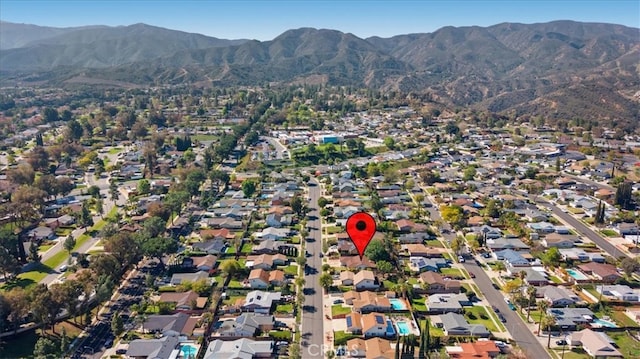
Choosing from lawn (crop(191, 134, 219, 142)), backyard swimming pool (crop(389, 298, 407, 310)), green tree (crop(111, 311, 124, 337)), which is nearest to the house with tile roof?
backyard swimming pool (crop(389, 298, 407, 310))

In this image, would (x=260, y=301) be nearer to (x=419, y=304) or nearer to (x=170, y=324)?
(x=170, y=324)

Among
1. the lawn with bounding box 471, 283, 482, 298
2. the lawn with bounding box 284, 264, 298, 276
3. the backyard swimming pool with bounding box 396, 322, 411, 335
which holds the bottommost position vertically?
the backyard swimming pool with bounding box 396, 322, 411, 335

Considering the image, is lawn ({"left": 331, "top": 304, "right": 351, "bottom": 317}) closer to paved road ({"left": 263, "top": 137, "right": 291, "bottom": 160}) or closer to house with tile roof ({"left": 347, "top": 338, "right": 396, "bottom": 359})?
house with tile roof ({"left": 347, "top": 338, "right": 396, "bottom": 359})

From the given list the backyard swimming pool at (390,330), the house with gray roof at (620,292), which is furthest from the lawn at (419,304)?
the house with gray roof at (620,292)

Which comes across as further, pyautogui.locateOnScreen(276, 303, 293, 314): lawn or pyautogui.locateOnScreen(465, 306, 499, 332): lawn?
pyautogui.locateOnScreen(276, 303, 293, 314): lawn

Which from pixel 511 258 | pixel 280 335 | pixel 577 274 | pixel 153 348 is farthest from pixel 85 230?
pixel 577 274

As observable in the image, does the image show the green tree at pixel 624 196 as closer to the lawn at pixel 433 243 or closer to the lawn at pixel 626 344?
the lawn at pixel 433 243

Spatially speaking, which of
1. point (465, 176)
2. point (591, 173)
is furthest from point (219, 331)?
point (591, 173)
